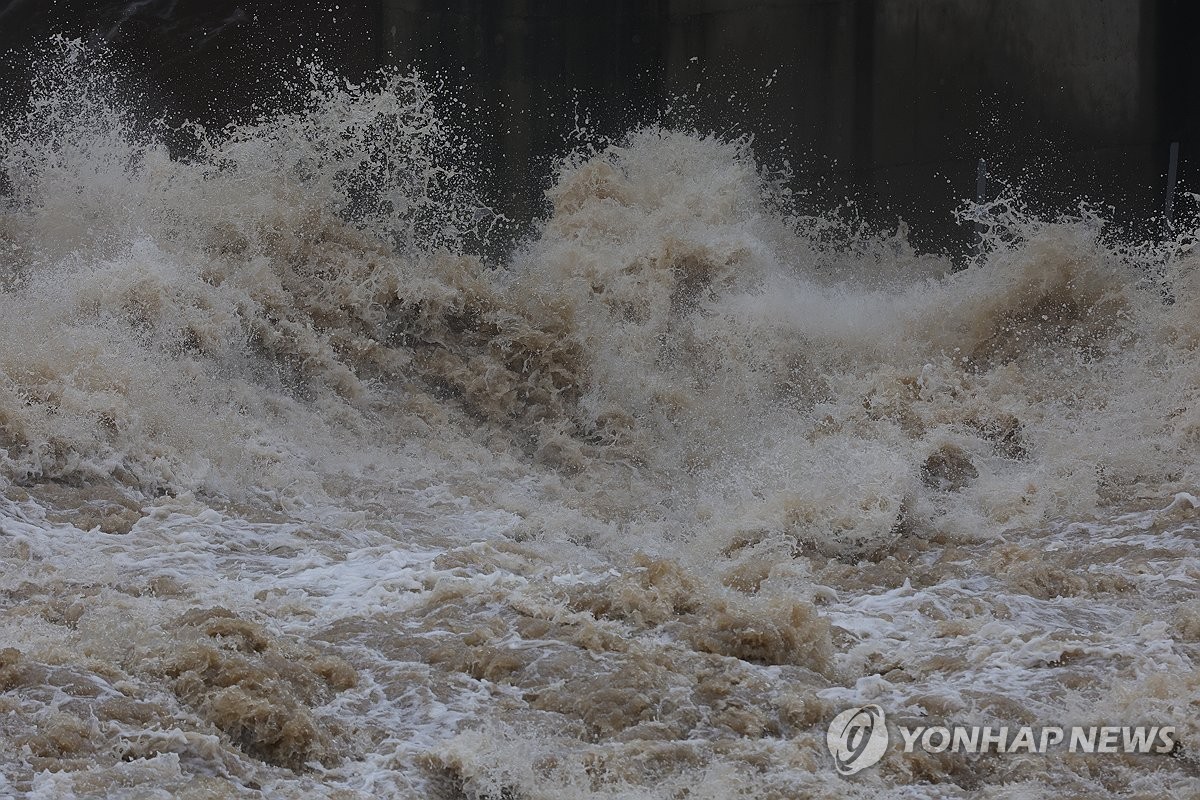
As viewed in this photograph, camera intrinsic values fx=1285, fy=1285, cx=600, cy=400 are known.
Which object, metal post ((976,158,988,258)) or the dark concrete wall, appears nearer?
the dark concrete wall

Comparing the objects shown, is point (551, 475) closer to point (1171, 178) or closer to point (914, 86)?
point (914, 86)

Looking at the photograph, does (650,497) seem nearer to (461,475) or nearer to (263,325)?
(461,475)

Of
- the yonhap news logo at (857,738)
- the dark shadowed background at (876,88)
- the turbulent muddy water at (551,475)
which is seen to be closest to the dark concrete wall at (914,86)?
the dark shadowed background at (876,88)

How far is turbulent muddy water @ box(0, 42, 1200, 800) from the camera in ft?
11.1

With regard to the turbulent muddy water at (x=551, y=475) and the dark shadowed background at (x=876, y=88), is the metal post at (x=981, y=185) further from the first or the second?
the turbulent muddy water at (x=551, y=475)

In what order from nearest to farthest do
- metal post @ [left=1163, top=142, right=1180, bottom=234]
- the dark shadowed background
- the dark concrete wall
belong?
the dark shadowed background → the dark concrete wall → metal post @ [left=1163, top=142, right=1180, bottom=234]

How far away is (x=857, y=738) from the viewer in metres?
3.44

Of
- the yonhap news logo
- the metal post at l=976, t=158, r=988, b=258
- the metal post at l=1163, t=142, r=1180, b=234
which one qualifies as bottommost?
the yonhap news logo
